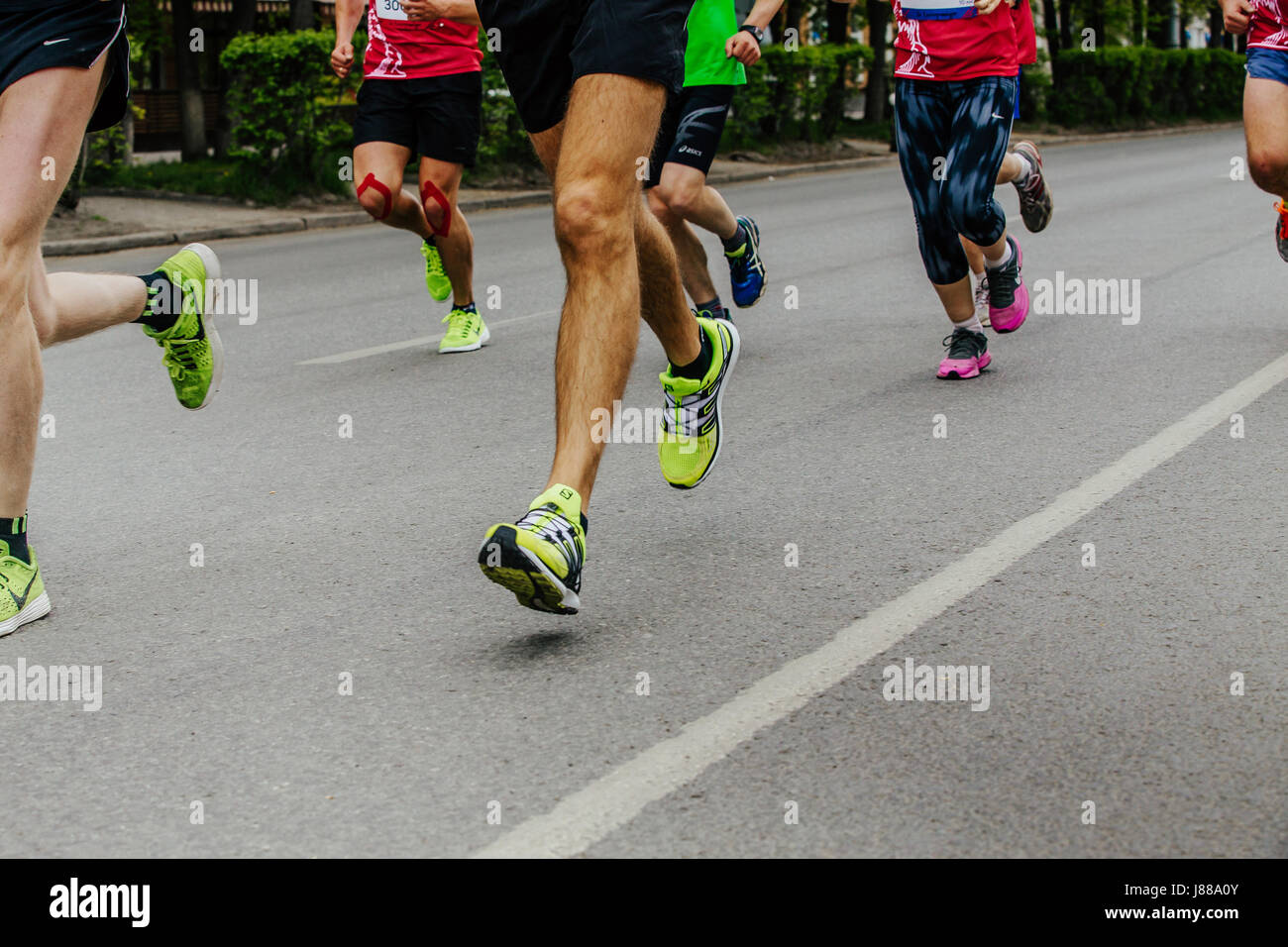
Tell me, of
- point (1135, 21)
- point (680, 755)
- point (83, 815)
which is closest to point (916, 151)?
point (680, 755)

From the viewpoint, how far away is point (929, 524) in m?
4.43

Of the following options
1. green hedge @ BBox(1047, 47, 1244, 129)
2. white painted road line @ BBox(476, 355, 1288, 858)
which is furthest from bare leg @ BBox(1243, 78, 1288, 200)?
green hedge @ BBox(1047, 47, 1244, 129)

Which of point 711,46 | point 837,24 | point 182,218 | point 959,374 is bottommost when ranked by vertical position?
point 837,24

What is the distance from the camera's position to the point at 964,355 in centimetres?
660

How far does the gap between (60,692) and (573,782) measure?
46.4 inches

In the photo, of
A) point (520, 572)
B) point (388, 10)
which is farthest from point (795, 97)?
point (520, 572)

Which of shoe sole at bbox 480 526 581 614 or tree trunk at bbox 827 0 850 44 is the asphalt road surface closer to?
shoe sole at bbox 480 526 581 614

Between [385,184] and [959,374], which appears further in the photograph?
[385,184]

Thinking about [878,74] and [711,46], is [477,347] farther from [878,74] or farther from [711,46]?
[878,74]

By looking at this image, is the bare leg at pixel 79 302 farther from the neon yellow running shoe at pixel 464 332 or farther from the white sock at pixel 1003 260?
the white sock at pixel 1003 260

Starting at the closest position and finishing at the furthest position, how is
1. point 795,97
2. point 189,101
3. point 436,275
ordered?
1. point 436,275
2. point 795,97
3. point 189,101

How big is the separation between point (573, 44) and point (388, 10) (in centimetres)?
376

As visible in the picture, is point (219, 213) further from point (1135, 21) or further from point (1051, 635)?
point (1135, 21)

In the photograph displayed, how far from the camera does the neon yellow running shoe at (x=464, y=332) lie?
7629 millimetres
